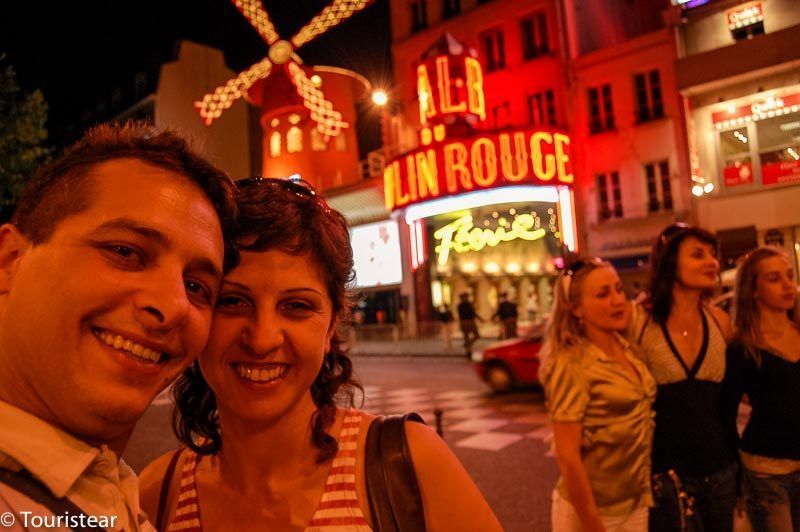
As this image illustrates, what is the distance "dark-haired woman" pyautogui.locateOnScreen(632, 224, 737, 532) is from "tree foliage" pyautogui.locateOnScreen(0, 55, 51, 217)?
12319 millimetres

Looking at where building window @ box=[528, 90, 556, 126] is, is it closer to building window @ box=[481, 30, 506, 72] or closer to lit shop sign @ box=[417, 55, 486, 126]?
building window @ box=[481, 30, 506, 72]

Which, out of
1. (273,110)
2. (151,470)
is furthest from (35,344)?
(273,110)

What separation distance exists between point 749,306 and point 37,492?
3298mm

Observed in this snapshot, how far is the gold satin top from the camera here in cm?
254

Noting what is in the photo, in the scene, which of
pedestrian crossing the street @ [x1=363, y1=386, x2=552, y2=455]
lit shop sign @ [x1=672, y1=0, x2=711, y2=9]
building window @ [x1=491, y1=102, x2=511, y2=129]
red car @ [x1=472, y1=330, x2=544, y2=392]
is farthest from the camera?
building window @ [x1=491, y1=102, x2=511, y2=129]

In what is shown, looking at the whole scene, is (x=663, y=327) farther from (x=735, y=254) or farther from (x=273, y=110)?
(x=273, y=110)

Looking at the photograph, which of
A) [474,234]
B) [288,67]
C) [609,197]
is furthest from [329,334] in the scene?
[288,67]

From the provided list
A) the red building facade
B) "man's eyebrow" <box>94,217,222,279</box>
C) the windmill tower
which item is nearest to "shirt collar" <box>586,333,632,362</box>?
"man's eyebrow" <box>94,217,222,279</box>

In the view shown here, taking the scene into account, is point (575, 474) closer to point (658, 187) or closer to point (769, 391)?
point (769, 391)

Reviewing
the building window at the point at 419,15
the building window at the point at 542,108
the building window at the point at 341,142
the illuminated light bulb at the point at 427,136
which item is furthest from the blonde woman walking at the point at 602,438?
the building window at the point at 341,142

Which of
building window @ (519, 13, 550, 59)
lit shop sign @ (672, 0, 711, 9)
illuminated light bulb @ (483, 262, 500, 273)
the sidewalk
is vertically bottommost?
the sidewalk

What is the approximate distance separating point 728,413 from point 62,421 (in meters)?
3.04

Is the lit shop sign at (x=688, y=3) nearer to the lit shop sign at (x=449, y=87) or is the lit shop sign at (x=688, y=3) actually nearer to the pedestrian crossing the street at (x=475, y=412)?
the lit shop sign at (x=449, y=87)

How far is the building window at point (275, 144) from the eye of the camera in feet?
82.2
